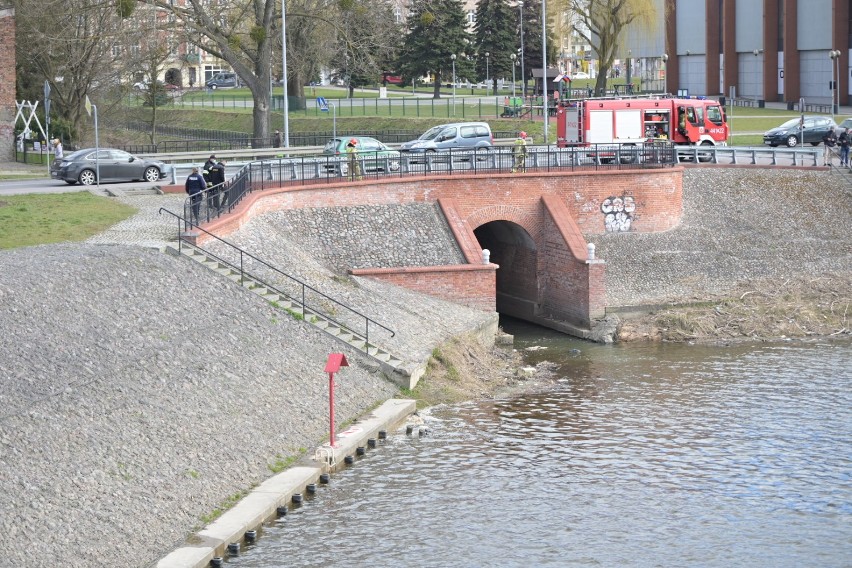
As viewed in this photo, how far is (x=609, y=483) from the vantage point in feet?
80.2

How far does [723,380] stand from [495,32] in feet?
216

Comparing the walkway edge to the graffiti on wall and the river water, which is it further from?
the graffiti on wall

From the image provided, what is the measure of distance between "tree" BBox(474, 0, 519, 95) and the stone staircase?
214 feet

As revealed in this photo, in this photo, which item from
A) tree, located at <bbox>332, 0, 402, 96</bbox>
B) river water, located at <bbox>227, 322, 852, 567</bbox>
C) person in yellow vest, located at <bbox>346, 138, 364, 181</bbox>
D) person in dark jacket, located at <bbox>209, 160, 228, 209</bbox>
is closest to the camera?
river water, located at <bbox>227, 322, 852, 567</bbox>

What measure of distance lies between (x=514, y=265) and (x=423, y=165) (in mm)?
4757

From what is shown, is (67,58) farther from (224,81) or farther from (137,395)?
(224,81)

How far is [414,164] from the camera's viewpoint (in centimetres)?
4131

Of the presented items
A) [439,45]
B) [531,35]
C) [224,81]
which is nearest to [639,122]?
[439,45]

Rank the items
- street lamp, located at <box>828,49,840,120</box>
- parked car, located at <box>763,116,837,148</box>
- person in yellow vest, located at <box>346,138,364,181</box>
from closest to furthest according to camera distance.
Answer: person in yellow vest, located at <box>346,138,364,181</box>
parked car, located at <box>763,116,837,148</box>
street lamp, located at <box>828,49,840,120</box>

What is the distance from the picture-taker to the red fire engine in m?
49.2

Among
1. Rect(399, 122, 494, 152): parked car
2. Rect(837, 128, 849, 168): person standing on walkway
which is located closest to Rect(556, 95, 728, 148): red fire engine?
Rect(399, 122, 494, 152): parked car

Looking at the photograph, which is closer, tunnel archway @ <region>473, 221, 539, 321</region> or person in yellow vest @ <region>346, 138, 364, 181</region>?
person in yellow vest @ <region>346, 138, 364, 181</region>

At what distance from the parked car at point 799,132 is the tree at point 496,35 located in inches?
1551

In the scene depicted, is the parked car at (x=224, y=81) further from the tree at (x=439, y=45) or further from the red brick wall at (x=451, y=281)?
the red brick wall at (x=451, y=281)
